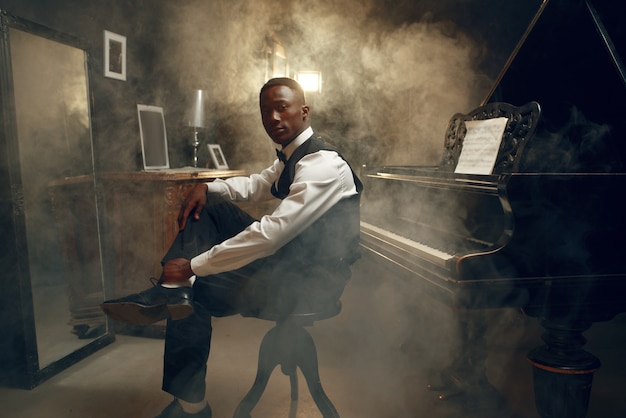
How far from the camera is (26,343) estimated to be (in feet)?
7.23

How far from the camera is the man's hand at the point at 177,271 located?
162cm

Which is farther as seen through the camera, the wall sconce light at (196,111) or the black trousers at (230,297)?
the wall sconce light at (196,111)

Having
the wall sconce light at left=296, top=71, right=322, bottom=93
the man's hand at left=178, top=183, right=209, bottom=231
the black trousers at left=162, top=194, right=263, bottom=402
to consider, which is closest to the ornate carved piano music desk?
the black trousers at left=162, top=194, right=263, bottom=402

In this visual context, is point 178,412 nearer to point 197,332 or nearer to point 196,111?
point 197,332

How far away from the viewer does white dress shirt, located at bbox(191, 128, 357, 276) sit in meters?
1.55

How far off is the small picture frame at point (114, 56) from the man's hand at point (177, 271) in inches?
70.8

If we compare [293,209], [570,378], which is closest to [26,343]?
[293,209]

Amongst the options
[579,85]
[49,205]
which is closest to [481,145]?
[579,85]

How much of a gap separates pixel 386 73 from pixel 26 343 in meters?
3.28

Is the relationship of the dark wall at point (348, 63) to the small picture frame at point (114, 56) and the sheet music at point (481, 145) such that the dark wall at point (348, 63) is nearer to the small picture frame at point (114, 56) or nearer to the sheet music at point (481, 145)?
the small picture frame at point (114, 56)

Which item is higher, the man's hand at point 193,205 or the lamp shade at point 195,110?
the lamp shade at point 195,110

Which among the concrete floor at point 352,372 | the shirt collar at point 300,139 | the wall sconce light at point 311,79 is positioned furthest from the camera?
the wall sconce light at point 311,79

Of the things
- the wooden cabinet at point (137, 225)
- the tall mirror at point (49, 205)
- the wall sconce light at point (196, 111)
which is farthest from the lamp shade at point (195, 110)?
the tall mirror at point (49, 205)

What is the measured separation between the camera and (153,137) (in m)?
3.18
